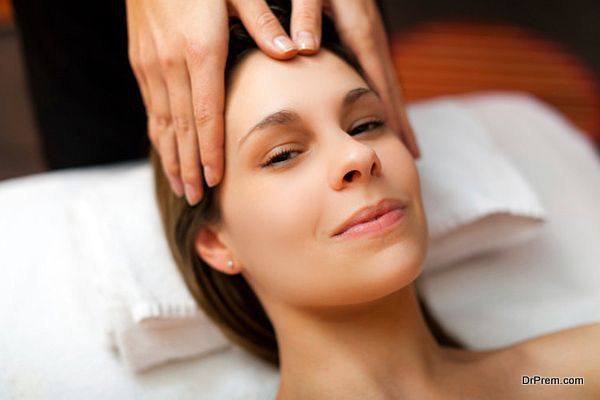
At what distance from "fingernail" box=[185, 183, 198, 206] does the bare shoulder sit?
580mm

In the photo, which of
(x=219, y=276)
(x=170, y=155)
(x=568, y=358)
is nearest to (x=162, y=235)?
(x=219, y=276)

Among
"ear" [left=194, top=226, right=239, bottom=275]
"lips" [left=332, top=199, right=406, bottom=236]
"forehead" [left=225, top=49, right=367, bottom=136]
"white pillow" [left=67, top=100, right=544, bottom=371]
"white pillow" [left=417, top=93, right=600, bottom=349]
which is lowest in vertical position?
"white pillow" [left=417, top=93, right=600, bottom=349]

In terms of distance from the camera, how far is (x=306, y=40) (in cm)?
123

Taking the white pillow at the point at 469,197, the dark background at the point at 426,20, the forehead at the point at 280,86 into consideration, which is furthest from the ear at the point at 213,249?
the dark background at the point at 426,20

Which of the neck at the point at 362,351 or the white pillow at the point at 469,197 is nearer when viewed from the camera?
the neck at the point at 362,351

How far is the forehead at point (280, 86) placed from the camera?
3.92 ft

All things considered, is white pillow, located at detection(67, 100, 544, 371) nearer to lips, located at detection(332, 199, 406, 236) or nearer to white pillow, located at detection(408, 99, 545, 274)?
white pillow, located at detection(408, 99, 545, 274)

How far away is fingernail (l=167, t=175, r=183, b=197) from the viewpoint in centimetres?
132

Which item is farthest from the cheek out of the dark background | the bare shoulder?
the dark background

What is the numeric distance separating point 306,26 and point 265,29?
66mm

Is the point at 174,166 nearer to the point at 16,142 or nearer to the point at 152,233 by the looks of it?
the point at 152,233

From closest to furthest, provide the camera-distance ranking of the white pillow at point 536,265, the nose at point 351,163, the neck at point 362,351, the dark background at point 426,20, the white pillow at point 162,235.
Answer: the nose at point 351,163, the neck at point 362,351, the white pillow at point 162,235, the white pillow at point 536,265, the dark background at point 426,20

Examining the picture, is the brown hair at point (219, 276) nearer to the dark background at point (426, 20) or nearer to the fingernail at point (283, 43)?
the fingernail at point (283, 43)

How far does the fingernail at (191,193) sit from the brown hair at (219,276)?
3 centimetres
